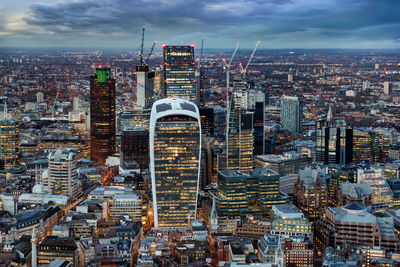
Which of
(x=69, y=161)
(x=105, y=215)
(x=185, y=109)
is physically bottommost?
(x=105, y=215)

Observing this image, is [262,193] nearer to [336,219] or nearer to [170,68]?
[336,219]

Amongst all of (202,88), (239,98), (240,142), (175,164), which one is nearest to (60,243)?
(175,164)

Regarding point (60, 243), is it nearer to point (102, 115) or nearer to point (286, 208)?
point (286, 208)

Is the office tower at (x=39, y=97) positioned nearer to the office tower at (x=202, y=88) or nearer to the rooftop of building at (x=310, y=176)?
the office tower at (x=202, y=88)

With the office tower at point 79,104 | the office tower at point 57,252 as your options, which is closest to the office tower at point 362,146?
the office tower at point 57,252

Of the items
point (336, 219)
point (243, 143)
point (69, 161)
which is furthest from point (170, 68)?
point (336, 219)

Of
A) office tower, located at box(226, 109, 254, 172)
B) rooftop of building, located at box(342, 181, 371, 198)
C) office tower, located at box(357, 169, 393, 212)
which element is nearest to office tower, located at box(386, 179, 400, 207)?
office tower, located at box(357, 169, 393, 212)
